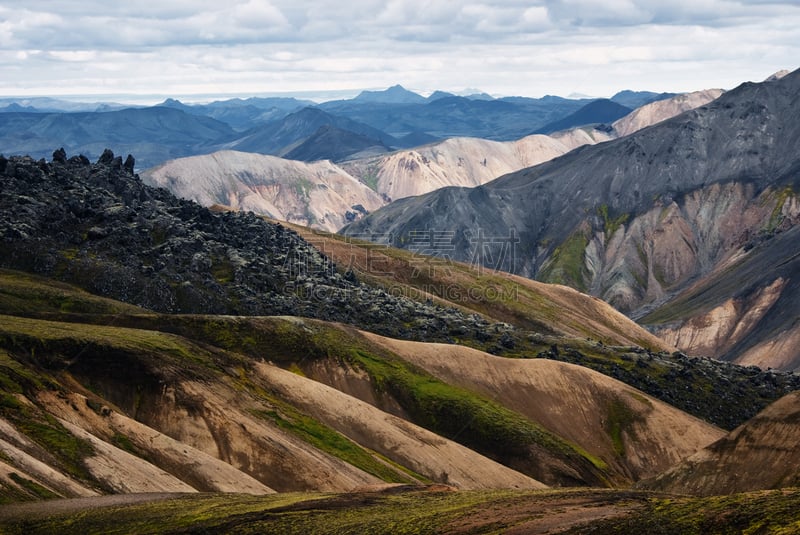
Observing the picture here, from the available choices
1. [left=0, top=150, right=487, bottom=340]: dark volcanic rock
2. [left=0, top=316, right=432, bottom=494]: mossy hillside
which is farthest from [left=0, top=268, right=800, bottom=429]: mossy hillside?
[left=0, top=316, right=432, bottom=494]: mossy hillside

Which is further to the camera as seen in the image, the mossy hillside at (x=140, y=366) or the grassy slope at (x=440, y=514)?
the mossy hillside at (x=140, y=366)

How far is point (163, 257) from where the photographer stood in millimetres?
148375

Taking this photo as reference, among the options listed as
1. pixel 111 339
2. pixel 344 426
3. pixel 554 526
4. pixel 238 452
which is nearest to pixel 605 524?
pixel 554 526

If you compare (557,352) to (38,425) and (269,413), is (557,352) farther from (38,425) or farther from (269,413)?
(38,425)

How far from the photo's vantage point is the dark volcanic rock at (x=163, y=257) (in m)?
138

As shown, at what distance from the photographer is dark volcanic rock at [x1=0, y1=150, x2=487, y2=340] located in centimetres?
13775

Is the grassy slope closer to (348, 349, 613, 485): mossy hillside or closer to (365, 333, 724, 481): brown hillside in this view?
(348, 349, 613, 485): mossy hillside

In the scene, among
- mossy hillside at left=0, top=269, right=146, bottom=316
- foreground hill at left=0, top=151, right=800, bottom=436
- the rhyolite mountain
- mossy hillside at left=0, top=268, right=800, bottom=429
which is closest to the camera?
the rhyolite mountain

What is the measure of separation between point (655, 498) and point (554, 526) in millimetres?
11476

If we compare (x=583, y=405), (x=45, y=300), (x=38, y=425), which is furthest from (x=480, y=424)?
(x=45, y=300)

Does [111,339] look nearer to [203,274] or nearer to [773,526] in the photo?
[203,274]

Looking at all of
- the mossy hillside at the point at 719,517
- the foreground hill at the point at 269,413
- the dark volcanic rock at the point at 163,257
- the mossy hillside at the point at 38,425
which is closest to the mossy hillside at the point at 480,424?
the foreground hill at the point at 269,413

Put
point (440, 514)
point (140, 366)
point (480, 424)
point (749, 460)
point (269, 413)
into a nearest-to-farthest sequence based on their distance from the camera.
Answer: point (440, 514) < point (749, 460) < point (140, 366) < point (269, 413) < point (480, 424)

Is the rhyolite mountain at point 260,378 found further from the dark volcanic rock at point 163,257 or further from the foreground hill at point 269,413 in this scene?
the dark volcanic rock at point 163,257
